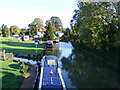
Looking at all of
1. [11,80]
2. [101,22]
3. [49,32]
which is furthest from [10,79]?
[49,32]

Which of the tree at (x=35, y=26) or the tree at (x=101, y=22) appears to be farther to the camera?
the tree at (x=35, y=26)

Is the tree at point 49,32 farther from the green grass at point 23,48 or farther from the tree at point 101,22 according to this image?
the tree at point 101,22

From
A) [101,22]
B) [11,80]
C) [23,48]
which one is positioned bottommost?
[11,80]

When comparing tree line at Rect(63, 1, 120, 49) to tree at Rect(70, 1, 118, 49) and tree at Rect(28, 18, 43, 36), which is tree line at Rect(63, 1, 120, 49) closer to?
tree at Rect(70, 1, 118, 49)

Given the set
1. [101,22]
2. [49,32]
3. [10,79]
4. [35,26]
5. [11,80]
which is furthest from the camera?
[35,26]

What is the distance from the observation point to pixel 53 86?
8.47 m

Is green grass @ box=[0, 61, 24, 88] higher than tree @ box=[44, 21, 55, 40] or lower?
lower

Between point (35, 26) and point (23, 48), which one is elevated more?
point (35, 26)

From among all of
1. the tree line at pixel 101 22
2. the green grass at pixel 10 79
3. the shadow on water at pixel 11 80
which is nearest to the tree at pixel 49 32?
the tree line at pixel 101 22

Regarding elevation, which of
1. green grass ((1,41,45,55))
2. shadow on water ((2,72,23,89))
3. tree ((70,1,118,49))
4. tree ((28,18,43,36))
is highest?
tree ((28,18,43,36))

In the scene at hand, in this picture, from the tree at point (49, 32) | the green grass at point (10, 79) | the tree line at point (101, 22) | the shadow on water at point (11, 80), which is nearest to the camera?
the shadow on water at point (11, 80)

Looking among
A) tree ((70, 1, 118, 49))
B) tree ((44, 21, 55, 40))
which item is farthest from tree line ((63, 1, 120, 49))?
tree ((44, 21, 55, 40))

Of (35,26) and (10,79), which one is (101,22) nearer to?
(10,79)

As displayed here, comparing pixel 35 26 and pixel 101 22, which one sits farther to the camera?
pixel 35 26
